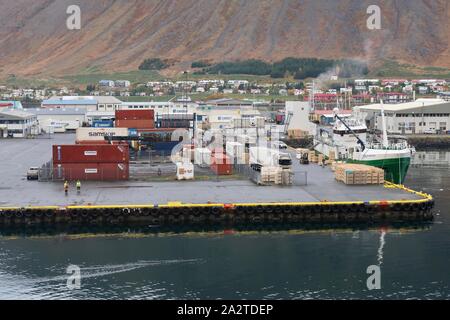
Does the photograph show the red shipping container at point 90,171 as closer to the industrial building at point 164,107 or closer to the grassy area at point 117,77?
the industrial building at point 164,107

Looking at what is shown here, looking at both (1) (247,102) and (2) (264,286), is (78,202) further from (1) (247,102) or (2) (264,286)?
(1) (247,102)

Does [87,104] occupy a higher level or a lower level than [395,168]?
higher

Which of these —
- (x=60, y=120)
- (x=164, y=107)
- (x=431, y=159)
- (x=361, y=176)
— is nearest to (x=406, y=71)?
(x=164, y=107)

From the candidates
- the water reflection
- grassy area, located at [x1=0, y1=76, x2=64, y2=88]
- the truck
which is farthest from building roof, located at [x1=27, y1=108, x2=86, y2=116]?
grassy area, located at [x1=0, y1=76, x2=64, y2=88]

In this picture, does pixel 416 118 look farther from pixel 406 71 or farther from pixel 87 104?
pixel 406 71

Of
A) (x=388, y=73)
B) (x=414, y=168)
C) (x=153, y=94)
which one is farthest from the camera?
(x=388, y=73)

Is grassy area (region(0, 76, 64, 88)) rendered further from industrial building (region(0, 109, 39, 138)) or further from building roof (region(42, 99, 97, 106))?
industrial building (region(0, 109, 39, 138))

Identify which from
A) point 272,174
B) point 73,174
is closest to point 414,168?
point 272,174
